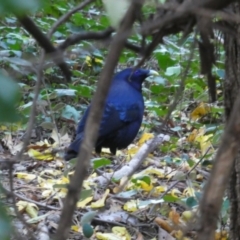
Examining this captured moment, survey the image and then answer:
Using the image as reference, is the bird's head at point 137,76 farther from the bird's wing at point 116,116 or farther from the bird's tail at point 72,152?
the bird's tail at point 72,152

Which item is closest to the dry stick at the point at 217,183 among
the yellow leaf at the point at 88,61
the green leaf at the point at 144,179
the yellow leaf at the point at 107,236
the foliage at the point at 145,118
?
the foliage at the point at 145,118

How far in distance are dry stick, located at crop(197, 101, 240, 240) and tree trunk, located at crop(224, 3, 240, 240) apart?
2.50 feet

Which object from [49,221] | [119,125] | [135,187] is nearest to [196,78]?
[119,125]

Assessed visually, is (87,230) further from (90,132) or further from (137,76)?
(137,76)

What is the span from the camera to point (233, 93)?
1699 mm

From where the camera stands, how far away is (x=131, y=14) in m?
0.90

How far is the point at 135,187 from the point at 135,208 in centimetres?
17

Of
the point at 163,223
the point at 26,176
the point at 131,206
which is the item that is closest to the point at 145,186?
the point at 131,206

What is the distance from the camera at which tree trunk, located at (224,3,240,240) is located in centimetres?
166

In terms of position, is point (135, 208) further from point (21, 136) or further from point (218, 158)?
point (218, 158)

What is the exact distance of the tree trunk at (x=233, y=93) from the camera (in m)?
1.66

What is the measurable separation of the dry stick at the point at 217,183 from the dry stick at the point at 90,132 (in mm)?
165

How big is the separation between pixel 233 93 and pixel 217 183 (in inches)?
35.5

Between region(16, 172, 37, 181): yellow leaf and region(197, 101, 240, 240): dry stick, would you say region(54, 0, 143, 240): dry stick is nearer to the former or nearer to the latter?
region(197, 101, 240, 240): dry stick
